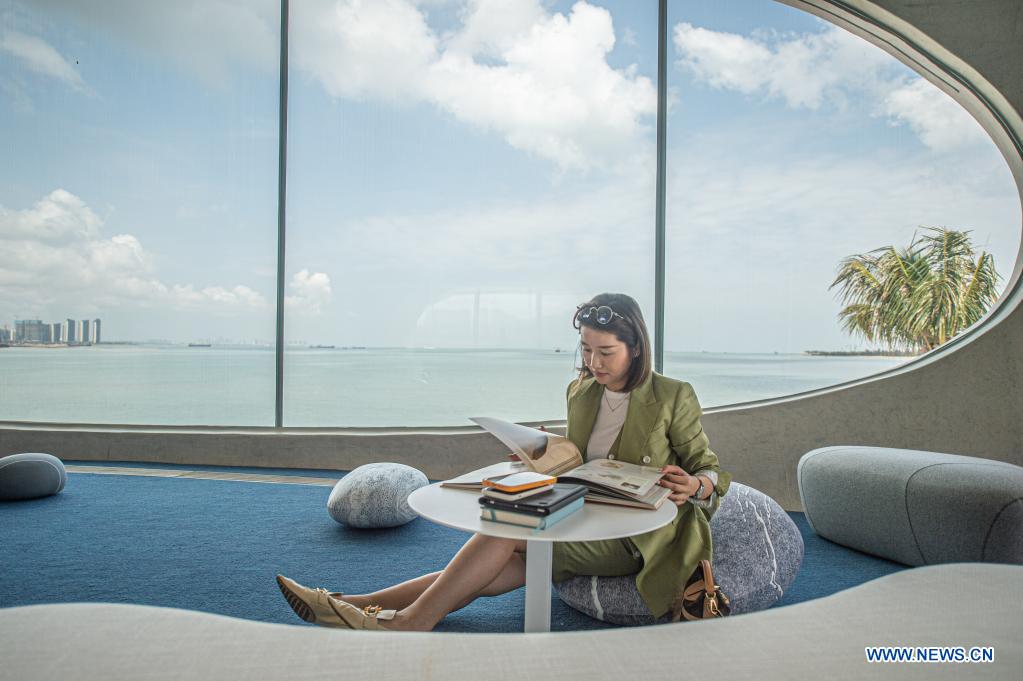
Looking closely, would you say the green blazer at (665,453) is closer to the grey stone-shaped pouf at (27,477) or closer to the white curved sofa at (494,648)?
the white curved sofa at (494,648)

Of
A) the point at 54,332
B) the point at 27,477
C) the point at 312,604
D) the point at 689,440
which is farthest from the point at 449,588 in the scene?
the point at 54,332

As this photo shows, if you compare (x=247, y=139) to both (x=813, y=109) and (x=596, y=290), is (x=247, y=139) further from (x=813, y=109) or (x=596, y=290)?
(x=813, y=109)

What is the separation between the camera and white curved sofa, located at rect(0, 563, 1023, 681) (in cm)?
52

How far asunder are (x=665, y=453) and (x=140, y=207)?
15.5 feet

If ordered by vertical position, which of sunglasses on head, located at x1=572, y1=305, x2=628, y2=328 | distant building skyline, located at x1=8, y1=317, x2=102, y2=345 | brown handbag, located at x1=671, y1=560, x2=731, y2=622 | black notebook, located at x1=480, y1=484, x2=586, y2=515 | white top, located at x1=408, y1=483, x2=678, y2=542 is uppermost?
sunglasses on head, located at x1=572, y1=305, x2=628, y2=328

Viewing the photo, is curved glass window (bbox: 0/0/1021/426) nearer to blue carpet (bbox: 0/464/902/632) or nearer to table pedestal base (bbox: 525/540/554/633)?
blue carpet (bbox: 0/464/902/632)

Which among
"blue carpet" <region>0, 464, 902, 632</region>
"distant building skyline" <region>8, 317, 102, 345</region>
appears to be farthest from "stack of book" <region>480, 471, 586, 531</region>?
"distant building skyline" <region>8, 317, 102, 345</region>

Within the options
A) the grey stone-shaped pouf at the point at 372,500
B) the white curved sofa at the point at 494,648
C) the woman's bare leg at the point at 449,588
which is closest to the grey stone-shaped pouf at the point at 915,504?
the woman's bare leg at the point at 449,588

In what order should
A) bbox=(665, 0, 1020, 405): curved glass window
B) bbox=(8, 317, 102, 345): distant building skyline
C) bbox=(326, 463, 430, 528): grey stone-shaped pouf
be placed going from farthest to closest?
bbox=(8, 317, 102, 345): distant building skyline < bbox=(665, 0, 1020, 405): curved glass window < bbox=(326, 463, 430, 528): grey stone-shaped pouf

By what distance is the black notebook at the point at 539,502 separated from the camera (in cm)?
142

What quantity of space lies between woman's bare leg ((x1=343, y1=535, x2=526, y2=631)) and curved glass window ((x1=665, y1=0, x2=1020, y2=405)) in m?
2.61

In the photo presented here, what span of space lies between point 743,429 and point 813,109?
2176 mm

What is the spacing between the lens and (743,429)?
3.91 metres

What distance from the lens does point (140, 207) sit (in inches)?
195
